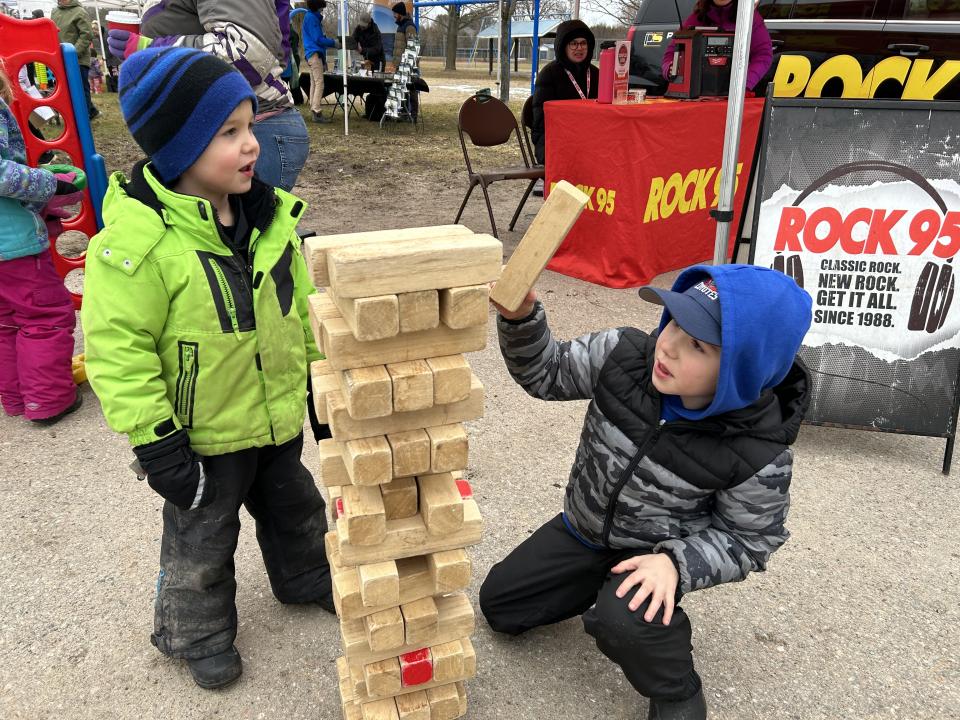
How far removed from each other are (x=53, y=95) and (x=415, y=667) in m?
3.86

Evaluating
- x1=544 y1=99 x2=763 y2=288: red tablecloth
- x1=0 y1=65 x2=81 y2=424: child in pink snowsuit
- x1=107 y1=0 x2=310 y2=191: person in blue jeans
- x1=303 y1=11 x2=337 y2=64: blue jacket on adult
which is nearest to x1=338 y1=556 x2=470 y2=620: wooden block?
x1=107 y1=0 x2=310 y2=191: person in blue jeans

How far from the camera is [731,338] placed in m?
1.62

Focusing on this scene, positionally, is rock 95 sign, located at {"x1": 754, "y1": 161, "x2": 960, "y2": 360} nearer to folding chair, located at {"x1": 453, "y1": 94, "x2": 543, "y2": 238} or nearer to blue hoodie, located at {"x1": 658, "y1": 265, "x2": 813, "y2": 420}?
blue hoodie, located at {"x1": 658, "y1": 265, "x2": 813, "y2": 420}

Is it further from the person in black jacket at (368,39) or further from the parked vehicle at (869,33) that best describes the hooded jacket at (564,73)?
the person in black jacket at (368,39)

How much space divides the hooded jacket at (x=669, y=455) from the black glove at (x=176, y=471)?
0.84 metres

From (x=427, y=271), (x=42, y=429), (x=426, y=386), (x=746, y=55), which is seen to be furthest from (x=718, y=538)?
(x=42, y=429)

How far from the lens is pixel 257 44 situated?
2.90 meters

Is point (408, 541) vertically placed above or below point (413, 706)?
above

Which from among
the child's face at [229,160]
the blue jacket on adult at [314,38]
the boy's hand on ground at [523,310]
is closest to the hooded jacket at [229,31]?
the child's face at [229,160]

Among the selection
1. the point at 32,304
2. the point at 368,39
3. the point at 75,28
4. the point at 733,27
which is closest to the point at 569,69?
the point at 733,27

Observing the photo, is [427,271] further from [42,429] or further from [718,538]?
[42,429]

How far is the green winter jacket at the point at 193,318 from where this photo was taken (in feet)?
5.63

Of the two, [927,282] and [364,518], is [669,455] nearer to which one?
[364,518]

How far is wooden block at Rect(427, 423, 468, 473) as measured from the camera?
1579 millimetres
